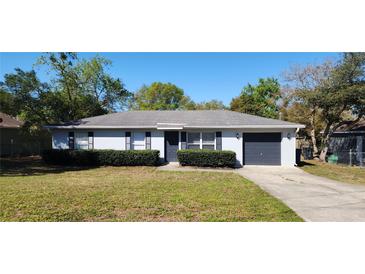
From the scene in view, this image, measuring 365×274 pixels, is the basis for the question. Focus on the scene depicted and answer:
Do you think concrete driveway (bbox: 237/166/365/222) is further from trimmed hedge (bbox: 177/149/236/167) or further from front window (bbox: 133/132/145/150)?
front window (bbox: 133/132/145/150)

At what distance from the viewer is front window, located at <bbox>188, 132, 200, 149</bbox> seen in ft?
49.7

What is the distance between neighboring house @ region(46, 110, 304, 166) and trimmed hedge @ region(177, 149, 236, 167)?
1.50 meters

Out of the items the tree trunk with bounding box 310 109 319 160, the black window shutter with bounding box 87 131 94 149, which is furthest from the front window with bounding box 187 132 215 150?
the tree trunk with bounding box 310 109 319 160

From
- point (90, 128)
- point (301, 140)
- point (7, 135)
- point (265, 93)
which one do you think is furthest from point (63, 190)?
point (265, 93)

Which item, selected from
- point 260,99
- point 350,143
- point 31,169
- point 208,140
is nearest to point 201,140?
point 208,140

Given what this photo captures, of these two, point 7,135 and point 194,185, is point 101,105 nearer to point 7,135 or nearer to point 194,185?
point 7,135

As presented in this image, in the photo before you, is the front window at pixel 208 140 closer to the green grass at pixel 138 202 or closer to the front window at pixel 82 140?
the green grass at pixel 138 202

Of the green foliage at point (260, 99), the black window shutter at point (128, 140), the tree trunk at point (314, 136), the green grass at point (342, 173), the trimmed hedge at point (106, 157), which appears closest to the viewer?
the green grass at point (342, 173)

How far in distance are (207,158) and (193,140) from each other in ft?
7.40

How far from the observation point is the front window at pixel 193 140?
15.2 m

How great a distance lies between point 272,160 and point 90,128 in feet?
39.5

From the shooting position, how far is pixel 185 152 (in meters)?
13.6

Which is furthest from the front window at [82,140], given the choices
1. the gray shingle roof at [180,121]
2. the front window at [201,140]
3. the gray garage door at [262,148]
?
the gray garage door at [262,148]
